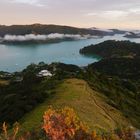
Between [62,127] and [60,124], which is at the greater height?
[60,124]

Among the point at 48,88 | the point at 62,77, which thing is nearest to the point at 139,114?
the point at 48,88

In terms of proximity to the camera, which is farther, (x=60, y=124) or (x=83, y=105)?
(x=83, y=105)

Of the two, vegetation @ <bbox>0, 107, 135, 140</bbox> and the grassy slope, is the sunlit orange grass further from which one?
the grassy slope

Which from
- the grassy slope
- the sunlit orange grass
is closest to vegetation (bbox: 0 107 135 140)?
the sunlit orange grass

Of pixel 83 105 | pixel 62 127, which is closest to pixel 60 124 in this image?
pixel 62 127

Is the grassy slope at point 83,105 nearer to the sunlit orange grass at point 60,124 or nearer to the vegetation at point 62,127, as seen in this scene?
the vegetation at point 62,127

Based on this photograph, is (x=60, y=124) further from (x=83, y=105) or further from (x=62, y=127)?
(x=83, y=105)

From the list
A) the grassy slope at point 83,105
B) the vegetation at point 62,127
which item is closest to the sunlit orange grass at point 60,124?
the vegetation at point 62,127

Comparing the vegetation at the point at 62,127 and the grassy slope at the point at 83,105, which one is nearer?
the vegetation at the point at 62,127

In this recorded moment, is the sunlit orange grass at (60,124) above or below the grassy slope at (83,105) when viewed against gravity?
above
